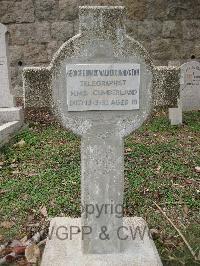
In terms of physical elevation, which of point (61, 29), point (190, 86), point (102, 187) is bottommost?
point (102, 187)

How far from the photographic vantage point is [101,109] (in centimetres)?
304

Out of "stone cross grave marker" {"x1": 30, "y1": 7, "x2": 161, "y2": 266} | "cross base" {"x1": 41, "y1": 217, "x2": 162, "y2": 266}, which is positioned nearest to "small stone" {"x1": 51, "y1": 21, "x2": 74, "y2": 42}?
"cross base" {"x1": 41, "y1": 217, "x2": 162, "y2": 266}

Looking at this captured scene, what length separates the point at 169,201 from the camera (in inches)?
180

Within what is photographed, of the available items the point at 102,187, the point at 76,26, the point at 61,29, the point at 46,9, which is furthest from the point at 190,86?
the point at 102,187

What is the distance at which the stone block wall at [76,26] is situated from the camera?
925cm

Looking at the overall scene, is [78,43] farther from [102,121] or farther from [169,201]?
[169,201]

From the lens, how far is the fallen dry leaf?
3523mm

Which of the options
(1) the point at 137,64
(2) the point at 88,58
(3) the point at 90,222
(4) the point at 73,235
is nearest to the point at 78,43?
(2) the point at 88,58

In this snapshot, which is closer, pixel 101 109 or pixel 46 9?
pixel 101 109

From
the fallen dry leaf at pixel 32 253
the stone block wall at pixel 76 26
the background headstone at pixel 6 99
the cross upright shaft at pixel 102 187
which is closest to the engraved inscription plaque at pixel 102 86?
the cross upright shaft at pixel 102 187

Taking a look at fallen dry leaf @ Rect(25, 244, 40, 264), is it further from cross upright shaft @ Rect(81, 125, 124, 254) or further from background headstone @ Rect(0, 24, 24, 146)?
background headstone @ Rect(0, 24, 24, 146)

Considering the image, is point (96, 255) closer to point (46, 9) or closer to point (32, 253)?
point (32, 253)

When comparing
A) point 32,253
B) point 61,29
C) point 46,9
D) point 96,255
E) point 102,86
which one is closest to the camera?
point 102,86

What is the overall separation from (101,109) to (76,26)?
6.71 m
